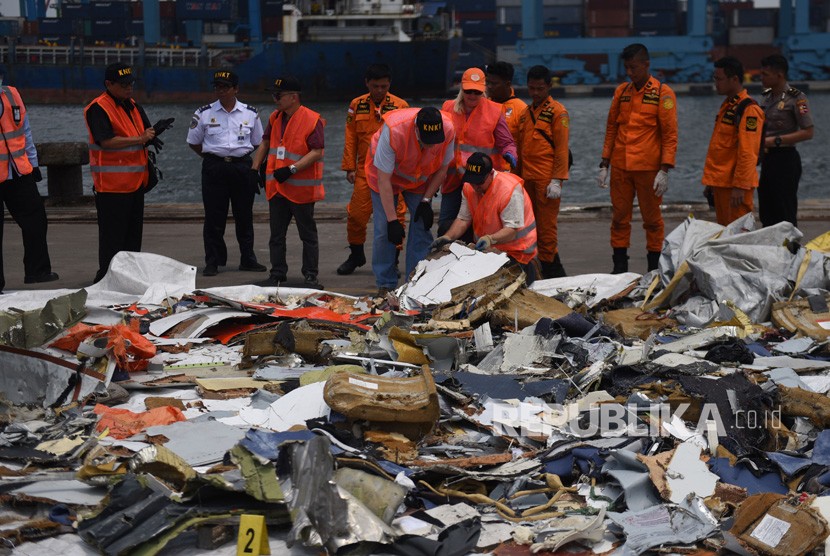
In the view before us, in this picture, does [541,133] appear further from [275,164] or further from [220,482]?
[220,482]

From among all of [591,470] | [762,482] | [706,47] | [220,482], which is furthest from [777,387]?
[706,47]

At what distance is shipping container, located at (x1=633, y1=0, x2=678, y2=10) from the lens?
8567cm

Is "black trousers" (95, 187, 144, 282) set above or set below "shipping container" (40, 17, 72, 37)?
below

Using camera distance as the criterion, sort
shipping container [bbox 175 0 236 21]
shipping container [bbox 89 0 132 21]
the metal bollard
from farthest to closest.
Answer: shipping container [bbox 89 0 132 21]
shipping container [bbox 175 0 236 21]
the metal bollard

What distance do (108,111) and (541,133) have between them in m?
3.38

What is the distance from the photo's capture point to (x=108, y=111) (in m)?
8.62

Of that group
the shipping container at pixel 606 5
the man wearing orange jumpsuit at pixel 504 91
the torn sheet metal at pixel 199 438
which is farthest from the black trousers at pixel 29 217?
the shipping container at pixel 606 5

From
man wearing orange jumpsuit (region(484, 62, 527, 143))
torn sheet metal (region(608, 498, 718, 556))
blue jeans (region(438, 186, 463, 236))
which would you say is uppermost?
man wearing orange jumpsuit (region(484, 62, 527, 143))

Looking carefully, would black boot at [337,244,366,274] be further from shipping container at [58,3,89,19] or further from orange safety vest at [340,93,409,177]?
shipping container at [58,3,89,19]

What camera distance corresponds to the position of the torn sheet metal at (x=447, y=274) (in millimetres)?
6957

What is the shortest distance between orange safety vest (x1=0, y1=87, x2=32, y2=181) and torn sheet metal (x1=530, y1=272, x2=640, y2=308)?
4135 mm

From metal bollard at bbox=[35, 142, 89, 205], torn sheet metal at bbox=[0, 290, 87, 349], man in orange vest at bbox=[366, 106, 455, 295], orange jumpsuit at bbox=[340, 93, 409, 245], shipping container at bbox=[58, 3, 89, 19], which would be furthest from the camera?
shipping container at bbox=[58, 3, 89, 19]

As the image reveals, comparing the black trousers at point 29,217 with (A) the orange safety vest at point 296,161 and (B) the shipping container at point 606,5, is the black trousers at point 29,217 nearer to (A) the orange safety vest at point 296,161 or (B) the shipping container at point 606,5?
(A) the orange safety vest at point 296,161

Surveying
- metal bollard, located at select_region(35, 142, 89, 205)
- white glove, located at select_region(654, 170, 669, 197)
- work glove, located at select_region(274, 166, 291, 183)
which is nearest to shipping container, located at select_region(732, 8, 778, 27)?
metal bollard, located at select_region(35, 142, 89, 205)
